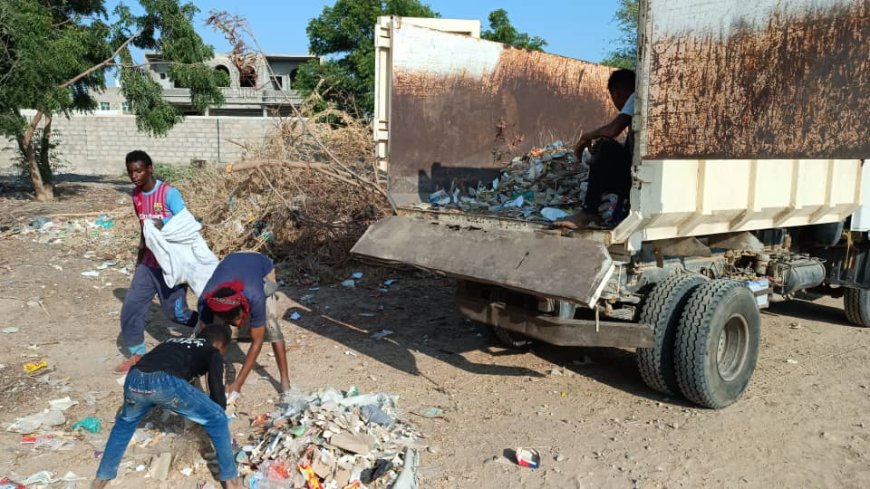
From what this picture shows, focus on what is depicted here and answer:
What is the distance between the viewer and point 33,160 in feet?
40.3

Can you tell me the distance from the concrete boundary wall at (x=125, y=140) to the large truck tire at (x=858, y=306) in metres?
18.3

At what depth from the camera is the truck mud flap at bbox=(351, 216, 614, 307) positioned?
10.6 ft

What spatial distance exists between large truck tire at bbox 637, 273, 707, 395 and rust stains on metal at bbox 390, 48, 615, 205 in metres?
2.16

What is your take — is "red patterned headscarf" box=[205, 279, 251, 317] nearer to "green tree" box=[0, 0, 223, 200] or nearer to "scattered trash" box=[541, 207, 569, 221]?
"scattered trash" box=[541, 207, 569, 221]

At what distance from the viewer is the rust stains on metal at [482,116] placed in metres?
5.05

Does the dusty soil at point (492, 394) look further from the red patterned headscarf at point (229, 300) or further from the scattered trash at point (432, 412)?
the red patterned headscarf at point (229, 300)

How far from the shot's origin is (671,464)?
324cm

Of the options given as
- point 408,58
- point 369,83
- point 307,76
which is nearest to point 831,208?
point 408,58

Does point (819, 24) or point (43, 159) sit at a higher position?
point (819, 24)

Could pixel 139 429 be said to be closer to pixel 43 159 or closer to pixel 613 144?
pixel 613 144

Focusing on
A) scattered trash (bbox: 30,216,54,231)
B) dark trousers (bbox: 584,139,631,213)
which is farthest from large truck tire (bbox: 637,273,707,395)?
scattered trash (bbox: 30,216,54,231)

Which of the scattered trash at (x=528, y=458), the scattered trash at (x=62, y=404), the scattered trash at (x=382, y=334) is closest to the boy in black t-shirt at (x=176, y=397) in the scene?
the scattered trash at (x=62, y=404)

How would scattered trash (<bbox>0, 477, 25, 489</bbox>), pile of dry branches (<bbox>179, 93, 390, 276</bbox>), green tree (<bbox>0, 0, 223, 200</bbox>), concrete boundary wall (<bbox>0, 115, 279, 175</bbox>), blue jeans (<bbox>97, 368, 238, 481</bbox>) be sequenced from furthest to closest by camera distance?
concrete boundary wall (<bbox>0, 115, 279, 175</bbox>)
green tree (<bbox>0, 0, 223, 200</bbox>)
pile of dry branches (<bbox>179, 93, 390, 276</bbox>)
scattered trash (<bbox>0, 477, 25, 489</bbox>)
blue jeans (<bbox>97, 368, 238, 481</bbox>)

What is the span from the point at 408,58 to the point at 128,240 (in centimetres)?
507
